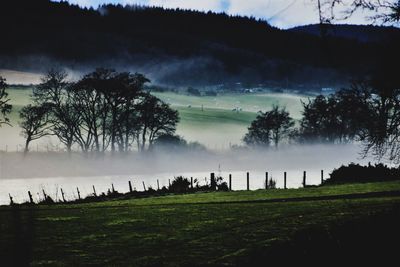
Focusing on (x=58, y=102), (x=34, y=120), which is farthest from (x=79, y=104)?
(x=34, y=120)

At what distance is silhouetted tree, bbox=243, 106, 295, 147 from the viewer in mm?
103000

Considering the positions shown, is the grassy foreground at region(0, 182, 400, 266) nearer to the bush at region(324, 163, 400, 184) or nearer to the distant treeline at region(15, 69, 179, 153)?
the bush at region(324, 163, 400, 184)

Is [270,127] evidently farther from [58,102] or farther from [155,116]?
[58,102]

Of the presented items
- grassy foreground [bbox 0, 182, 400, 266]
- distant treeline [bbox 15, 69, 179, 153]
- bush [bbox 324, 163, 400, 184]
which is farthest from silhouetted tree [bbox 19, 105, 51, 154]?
grassy foreground [bbox 0, 182, 400, 266]

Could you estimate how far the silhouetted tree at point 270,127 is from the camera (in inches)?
4055

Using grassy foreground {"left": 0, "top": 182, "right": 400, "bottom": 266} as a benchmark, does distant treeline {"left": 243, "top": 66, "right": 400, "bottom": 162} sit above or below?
above

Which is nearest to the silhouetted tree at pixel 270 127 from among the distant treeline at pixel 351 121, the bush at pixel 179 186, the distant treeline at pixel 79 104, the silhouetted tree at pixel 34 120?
the distant treeline at pixel 351 121

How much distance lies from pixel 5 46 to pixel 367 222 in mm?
143858

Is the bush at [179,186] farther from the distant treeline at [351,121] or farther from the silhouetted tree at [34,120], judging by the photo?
the silhouetted tree at [34,120]

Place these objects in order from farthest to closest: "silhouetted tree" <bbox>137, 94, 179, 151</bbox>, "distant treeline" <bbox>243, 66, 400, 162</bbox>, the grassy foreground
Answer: "silhouetted tree" <bbox>137, 94, 179, 151</bbox>, "distant treeline" <bbox>243, 66, 400, 162</bbox>, the grassy foreground

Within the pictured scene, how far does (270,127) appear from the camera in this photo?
104m

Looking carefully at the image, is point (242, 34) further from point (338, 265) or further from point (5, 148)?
point (338, 265)

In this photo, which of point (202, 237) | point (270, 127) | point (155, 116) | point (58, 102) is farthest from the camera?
point (270, 127)

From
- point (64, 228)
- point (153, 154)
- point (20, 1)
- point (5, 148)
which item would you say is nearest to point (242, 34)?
point (20, 1)
